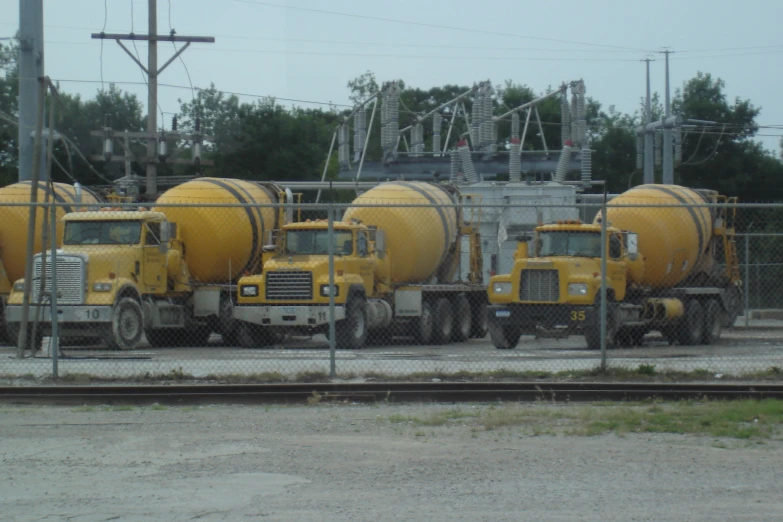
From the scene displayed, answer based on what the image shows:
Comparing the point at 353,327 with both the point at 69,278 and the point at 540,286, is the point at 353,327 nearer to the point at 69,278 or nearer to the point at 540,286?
the point at 540,286

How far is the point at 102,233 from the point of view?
22375 mm

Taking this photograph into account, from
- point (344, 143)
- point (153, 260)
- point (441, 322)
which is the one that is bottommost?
point (441, 322)

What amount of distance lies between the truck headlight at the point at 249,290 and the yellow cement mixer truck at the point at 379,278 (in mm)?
19

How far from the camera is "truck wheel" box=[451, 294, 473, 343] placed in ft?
86.6

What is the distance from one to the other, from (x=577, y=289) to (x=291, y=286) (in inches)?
214

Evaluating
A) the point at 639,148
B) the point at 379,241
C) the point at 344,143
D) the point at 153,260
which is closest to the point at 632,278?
the point at 379,241

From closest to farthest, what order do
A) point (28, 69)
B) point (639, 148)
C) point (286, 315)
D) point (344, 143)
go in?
point (286, 315) → point (28, 69) → point (344, 143) → point (639, 148)

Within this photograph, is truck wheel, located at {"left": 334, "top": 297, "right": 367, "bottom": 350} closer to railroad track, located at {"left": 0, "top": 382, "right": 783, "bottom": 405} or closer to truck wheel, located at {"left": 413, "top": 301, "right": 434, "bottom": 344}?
truck wheel, located at {"left": 413, "top": 301, "right": 434, "bottom": 344}

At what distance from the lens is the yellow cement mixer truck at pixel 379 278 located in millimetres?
21672

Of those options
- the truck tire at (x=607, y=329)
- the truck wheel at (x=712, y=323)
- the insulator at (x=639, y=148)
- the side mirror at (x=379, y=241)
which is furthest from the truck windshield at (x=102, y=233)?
the insulator at (x=639, y=148)

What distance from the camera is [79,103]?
51438mm

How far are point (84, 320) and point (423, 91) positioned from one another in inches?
2624

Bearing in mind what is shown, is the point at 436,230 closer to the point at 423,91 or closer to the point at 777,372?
the point at 777,372

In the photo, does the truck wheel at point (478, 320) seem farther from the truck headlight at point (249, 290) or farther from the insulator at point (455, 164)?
the truck headlight at point (249, 290)
